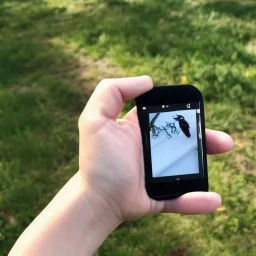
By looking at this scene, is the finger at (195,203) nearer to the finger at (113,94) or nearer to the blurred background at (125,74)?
the finger at (113,94)

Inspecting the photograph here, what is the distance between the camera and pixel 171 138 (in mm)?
1950

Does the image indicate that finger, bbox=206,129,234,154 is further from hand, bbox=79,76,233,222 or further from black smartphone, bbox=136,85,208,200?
hand, bbox=79,76,233,222

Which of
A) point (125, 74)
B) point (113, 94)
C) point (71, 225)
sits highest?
point (113, 94)

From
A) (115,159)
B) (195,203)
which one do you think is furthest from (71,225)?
(195,203)

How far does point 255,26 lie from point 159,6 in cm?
99

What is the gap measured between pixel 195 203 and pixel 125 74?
2.15 metres

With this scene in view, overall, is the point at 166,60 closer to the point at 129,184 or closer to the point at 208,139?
the point at 208,139

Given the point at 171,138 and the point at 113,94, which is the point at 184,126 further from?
the point at 113,94

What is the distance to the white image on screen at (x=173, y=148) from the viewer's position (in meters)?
1.94

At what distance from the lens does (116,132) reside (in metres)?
1.83

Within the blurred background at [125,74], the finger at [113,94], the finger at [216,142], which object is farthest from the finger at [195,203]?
the blurred background at [125,74]

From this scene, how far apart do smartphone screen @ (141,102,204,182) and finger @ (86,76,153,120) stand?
5.1 inches

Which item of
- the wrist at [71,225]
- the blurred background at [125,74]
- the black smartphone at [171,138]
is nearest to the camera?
the wrist at [71,225]

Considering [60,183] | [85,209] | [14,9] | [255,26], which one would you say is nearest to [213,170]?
[60,183]
